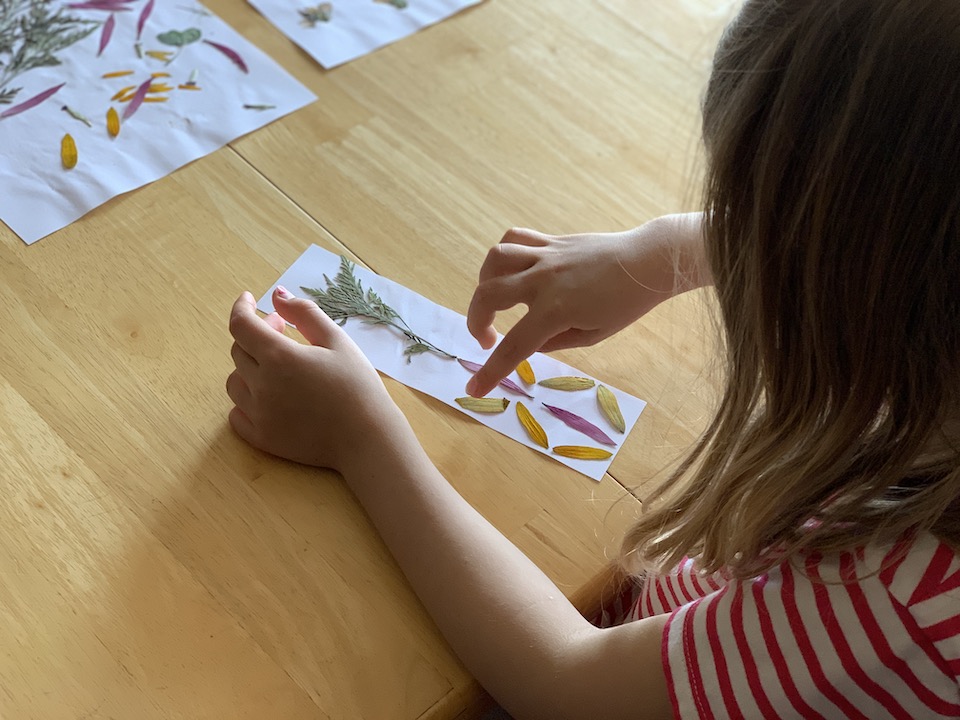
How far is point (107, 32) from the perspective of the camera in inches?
38.7

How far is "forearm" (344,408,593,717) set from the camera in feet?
2.09

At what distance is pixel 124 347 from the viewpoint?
75 cm

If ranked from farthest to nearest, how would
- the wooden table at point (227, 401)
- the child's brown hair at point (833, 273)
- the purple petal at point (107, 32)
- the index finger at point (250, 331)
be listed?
the purple petal at point (107, 32), the index finger at point (250, 331), the wooden table at point (227, 401), the child's brown hair at point (833, 273)

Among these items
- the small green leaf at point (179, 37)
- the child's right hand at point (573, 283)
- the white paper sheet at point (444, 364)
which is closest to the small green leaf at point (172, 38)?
the small green leaf at point (179, 37)

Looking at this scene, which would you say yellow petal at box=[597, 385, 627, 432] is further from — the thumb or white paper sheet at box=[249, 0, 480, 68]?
white paper sheet at box=[249, 0, 480, 68]

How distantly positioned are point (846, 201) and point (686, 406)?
0.33 meters

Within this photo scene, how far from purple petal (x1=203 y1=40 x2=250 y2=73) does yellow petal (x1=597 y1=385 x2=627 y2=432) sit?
0.51 m

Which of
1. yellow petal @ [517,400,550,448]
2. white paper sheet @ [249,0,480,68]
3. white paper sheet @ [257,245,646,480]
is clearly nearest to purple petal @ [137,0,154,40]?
white paper sheet @ [249,0,480,68]

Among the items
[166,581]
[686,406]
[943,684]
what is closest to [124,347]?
[166,581]

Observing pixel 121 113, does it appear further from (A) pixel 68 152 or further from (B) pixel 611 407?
(B) pixel 611 407

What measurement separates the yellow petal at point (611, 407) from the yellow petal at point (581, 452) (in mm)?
29

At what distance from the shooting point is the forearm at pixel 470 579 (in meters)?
0.64

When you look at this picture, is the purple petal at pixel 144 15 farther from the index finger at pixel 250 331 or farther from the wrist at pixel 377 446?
the wrist at pixel 377 446

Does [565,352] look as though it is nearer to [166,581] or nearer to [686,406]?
[686,406]
